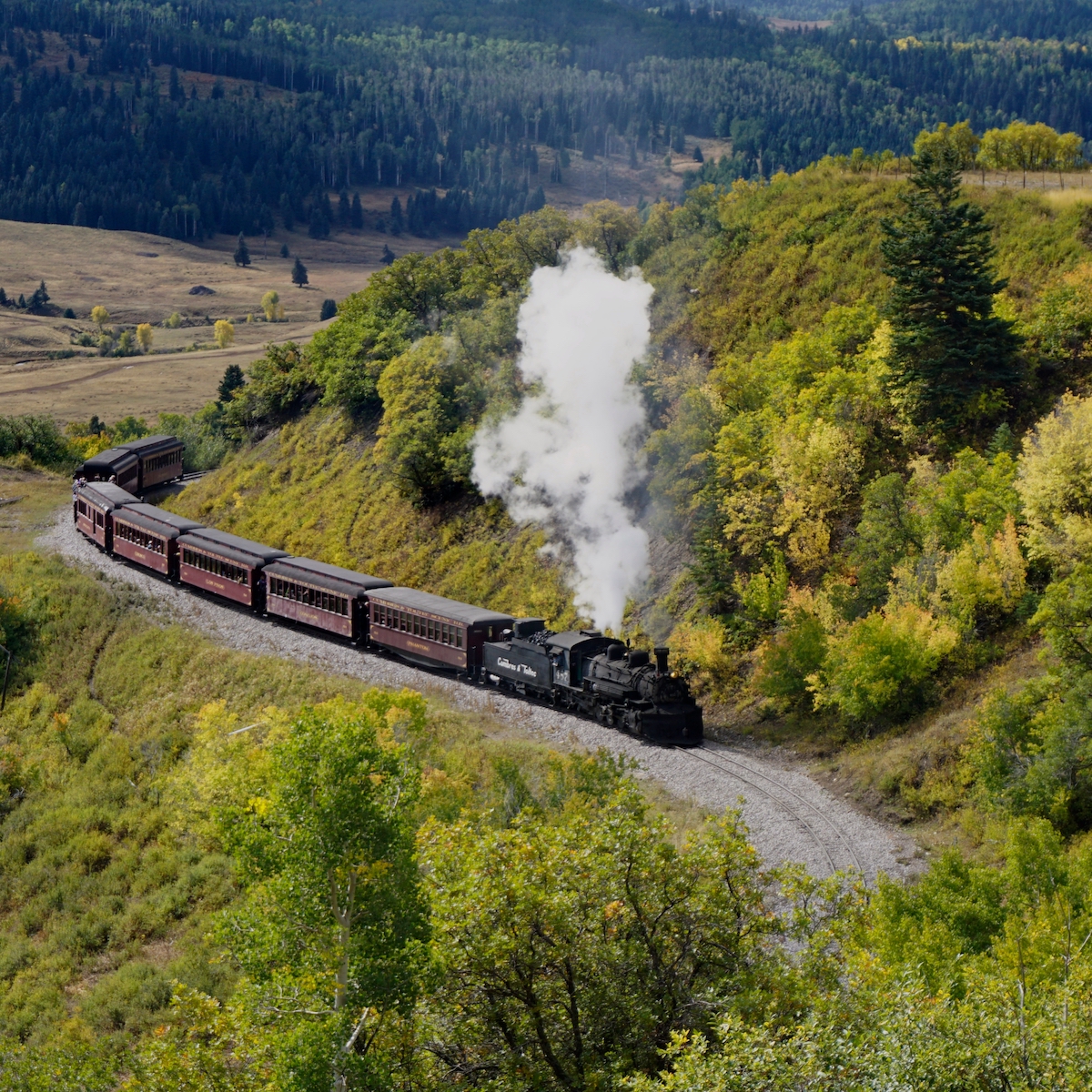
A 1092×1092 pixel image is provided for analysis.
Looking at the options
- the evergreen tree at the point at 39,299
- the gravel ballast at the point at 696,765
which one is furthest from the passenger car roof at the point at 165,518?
the evergreen tree at the point at 39,299

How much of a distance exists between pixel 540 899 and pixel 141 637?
36.2m

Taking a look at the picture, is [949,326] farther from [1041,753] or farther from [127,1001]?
[127,1001]

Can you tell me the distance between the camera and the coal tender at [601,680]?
32.7 m

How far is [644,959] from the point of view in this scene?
1622cm

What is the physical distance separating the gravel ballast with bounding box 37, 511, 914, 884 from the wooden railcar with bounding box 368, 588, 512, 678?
0.72 metres

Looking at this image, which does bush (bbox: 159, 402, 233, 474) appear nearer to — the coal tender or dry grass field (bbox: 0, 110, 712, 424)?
dry grass field (bbox: 0, 110, 712, 424)

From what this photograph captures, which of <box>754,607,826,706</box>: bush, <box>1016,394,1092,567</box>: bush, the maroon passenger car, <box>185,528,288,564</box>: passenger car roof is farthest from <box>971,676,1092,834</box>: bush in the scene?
<box>185,528,288,564</box>: passenger car roof

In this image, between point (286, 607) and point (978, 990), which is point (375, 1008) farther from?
point (286, 607)

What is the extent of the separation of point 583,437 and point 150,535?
770 inches

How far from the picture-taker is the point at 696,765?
31578 mm

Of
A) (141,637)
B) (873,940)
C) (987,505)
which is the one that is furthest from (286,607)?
(873,940)

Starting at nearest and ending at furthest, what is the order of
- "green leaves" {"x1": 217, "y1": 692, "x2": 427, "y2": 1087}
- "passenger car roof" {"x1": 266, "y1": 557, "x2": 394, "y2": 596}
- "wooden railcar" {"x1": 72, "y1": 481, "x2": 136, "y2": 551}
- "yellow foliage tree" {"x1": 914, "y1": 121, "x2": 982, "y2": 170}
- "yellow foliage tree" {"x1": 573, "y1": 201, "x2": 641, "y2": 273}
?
"green leaves" {"x1": 217, "y1": 692, "x2": 427, "y2": 1087}
"passenger car roof" {"x1": 266, "y1": 557, "x2": 394, "y2": 596}
"yellow foliage tree" {"x1": 914, "y1": 121, "x2": 982, "y2": 170}
"wooden railcar" {"x1": 72, "y1": 481, "x2": 136, "y2": 551}
"yellow foliage tree" {"x1": 573, "y1": 201, "x2": 641, "y2": 273}

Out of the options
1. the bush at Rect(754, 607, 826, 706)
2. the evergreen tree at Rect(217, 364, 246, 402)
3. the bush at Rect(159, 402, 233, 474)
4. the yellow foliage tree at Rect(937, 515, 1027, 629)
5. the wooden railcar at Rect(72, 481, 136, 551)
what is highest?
the yellow foliage tree at Rect(937, 515, 1027, 629)

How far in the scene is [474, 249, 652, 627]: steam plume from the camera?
44.4m
